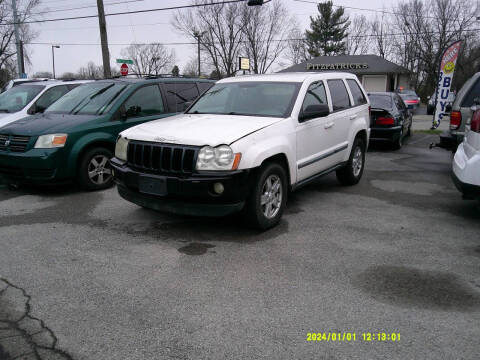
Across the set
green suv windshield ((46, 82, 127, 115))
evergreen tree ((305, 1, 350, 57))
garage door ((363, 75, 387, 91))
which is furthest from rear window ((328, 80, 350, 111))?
evergreen tree ((305, 1, 350, 57))

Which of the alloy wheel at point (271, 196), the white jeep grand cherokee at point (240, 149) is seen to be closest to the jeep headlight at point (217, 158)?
the white jeep grand cherokee at point (240, 149)

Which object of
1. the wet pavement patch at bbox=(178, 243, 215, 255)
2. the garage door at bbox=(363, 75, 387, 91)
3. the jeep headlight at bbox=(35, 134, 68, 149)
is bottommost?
the wet pavement patch at bbox=(178, 243, 215, 255)

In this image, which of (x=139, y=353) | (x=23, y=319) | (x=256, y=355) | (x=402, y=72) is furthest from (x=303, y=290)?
(x=402, y=72)

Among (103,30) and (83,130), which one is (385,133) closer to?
(83,130)

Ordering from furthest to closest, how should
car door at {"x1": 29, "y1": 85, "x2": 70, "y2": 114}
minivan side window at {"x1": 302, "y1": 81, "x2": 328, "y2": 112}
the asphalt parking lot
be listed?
car door at {"x1": 29, "y1": 85, "x2": 70, "y2": 114}
minivan side window at {"x1": 302, "y1": 81, "x2": 328, "y2": 112}
the asphalt parking lot

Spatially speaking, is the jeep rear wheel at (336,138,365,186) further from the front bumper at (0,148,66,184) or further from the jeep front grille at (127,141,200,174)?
the front bumper at (0,148,66,184)

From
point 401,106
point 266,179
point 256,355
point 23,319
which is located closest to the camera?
point 256,355

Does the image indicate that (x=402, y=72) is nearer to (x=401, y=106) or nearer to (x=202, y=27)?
(x=202, y=27)

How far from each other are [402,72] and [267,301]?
4713 cm

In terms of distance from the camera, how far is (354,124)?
689 cm

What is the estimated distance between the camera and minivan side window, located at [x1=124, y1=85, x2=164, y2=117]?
7.42 meters

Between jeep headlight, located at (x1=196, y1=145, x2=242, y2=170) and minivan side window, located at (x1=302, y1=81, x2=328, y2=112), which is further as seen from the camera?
minivan side window, located at (x1=302, y1=81, x2=328, y2=112)

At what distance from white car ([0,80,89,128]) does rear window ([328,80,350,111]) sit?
630cm

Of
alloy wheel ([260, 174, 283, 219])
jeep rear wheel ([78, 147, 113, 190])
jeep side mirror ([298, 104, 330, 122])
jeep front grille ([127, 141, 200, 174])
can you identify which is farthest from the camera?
jeep rear wheel ([78, 147, 113, 190])
